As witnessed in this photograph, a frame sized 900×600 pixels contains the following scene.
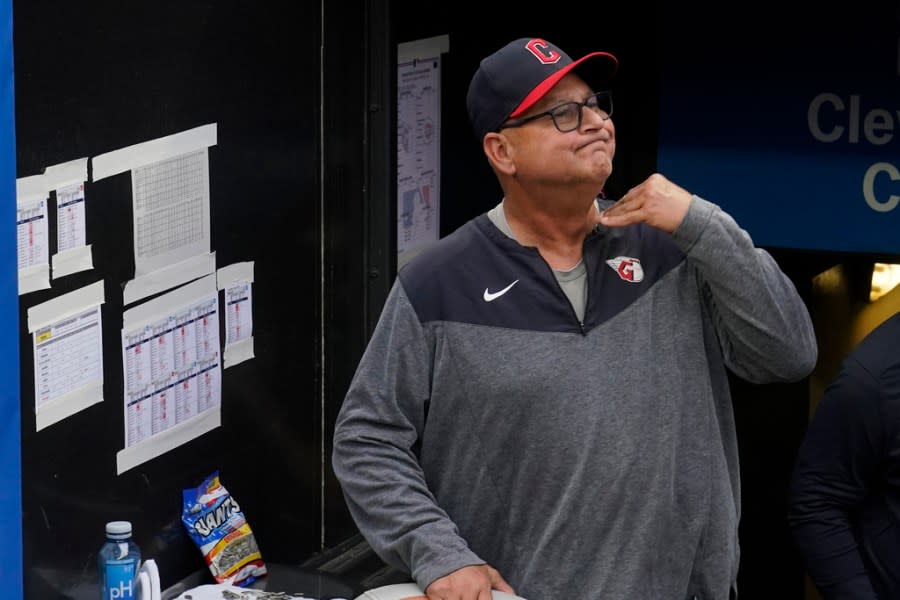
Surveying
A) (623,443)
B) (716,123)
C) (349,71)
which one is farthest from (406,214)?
(623,443)

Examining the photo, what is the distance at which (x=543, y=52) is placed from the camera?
9.39 ft

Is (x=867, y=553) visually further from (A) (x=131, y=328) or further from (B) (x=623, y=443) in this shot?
(A) (x=131, y=328)

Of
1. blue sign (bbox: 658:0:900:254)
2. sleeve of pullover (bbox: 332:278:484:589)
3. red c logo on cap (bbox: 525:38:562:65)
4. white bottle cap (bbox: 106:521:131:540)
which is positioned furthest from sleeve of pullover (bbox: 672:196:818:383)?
blue sign (bbox: 658:0:900:254)

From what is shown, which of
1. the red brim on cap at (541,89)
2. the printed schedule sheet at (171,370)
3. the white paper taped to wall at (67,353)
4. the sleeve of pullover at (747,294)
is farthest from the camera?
the printed schedule sheet at (171,370)

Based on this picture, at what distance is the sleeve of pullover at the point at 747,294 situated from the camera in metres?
2.69

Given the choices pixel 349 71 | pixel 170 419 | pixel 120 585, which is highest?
pixel 349 71

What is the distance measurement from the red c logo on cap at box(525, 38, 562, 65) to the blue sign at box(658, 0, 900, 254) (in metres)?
1.84

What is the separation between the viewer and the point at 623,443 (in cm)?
274

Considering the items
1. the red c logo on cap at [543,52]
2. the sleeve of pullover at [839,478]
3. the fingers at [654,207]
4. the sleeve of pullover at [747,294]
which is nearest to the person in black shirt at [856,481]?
the sleeve of pullover at [839,478]

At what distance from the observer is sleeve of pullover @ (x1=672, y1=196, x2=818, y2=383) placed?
8.83ft

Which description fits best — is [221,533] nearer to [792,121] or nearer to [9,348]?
[9,348]

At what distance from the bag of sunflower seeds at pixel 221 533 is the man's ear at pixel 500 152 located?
48.2 inches

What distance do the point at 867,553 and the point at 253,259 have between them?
1.61 m

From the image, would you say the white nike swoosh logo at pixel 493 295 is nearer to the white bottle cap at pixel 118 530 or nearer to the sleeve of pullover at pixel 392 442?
→ the sleeve of pullover at pixel 392 442
